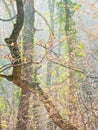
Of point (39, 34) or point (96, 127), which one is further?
point (39, 34)

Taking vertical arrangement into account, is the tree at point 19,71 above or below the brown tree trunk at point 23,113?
above

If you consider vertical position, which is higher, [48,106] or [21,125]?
[48,106]

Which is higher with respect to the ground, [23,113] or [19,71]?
[19,71]

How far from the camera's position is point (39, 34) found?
41125 millimetres

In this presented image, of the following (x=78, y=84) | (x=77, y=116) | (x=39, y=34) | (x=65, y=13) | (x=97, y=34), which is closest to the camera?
(x=77, y=116)

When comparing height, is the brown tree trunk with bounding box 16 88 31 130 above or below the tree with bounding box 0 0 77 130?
below

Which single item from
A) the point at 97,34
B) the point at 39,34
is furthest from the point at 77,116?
the point at 39,34

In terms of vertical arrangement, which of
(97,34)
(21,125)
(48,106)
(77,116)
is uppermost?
(97,34)

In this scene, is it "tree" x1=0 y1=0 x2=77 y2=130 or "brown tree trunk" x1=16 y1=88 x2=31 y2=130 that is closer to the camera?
"tree" x1=0 y1=0 x2=77 y2=130

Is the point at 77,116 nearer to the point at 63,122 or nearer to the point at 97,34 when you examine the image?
the point at 63,122

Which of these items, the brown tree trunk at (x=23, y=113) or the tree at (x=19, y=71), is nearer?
the tree at (x=19, y=71)

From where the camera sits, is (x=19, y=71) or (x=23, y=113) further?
(x=23, y=113)

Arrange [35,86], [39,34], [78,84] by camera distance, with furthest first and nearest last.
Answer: [39,34] < [78,84] < [35,86]

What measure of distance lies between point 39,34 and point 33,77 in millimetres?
30293
